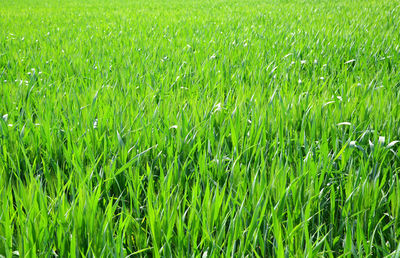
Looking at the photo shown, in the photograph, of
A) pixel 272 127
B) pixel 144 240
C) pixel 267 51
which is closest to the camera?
pixel 144 240

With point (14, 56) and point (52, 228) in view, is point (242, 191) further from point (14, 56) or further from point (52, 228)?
point (14, 56)

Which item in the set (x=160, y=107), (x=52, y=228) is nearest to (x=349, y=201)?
(x=52, y=228)

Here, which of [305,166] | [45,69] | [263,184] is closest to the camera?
[263,184]

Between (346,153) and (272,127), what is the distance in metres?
0.37

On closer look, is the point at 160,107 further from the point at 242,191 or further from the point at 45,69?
the point at 45,69

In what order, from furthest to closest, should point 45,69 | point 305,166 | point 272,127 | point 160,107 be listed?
point 45,69 → point 160,107 → point 272,127 → point 305,166

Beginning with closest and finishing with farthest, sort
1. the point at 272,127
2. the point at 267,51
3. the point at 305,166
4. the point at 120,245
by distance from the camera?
the point at 120,245
the point at 305,166
the point at 272,127
the point at 267,51

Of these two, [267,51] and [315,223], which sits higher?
[267,51]

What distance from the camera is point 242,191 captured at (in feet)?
3.61

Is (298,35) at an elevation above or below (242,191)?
above

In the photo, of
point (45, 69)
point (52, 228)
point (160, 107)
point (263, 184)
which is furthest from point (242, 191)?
point (45, 69)

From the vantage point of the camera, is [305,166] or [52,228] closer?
[52,228]

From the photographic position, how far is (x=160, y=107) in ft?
6.20

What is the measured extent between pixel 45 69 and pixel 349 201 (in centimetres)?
276
